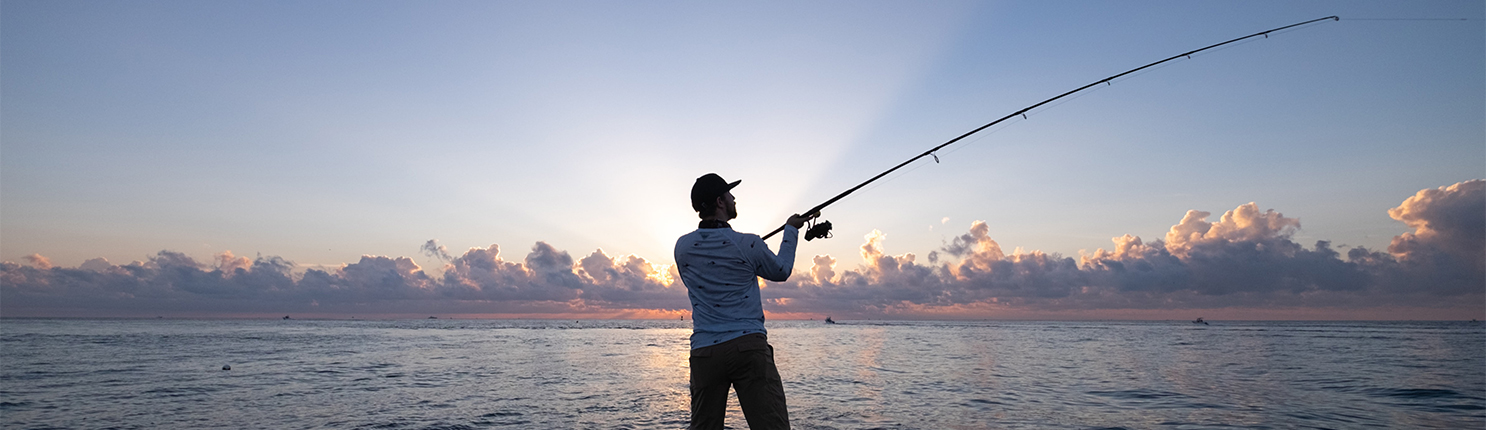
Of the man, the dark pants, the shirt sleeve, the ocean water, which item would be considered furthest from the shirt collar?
the ocean water

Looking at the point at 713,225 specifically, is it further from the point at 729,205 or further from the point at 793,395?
the point at 793,395

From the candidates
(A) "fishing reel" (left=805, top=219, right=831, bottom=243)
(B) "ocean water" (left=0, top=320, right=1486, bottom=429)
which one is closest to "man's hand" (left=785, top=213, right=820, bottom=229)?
(A) "fishing reel" (left=805, top=219, right=831, bottom=243)

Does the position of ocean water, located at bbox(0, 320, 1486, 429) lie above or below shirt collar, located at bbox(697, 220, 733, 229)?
below

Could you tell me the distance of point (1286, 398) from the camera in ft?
53.0

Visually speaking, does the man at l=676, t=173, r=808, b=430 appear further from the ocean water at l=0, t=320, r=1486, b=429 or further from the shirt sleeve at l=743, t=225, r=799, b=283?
the ocean water at l=0, t=320, r=1486, b=429

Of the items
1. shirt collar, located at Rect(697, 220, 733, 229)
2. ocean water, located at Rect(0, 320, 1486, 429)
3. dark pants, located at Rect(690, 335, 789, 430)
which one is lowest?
ocean water, located at Rect(0, 320, 1486, 429)

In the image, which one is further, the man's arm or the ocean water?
the ocean water

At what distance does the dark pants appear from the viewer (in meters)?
3.37

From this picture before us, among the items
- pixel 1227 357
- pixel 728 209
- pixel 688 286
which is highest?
pixel 728 209

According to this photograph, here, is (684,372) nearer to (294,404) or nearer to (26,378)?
(294,404)

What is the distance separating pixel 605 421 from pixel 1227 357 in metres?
30.6

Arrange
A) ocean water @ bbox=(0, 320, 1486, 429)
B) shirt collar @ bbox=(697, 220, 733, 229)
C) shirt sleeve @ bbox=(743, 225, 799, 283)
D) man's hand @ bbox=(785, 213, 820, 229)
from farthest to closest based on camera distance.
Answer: ocean water @ bbox=(0, 320, 1486, 429), man's hand @ bbox=(785, 213, 820, 229), shirt collar @ bbox=(697, 220, 733, 229), shirt sleeve @ bbox=(743, 225, 799, 283)

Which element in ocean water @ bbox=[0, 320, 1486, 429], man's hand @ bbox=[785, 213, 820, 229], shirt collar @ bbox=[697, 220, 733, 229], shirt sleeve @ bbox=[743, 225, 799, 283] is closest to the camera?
shirt sleeve @ bbox=[743, 225, 799, 283]

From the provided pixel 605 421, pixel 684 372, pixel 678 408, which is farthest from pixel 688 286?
pixel 684 372
